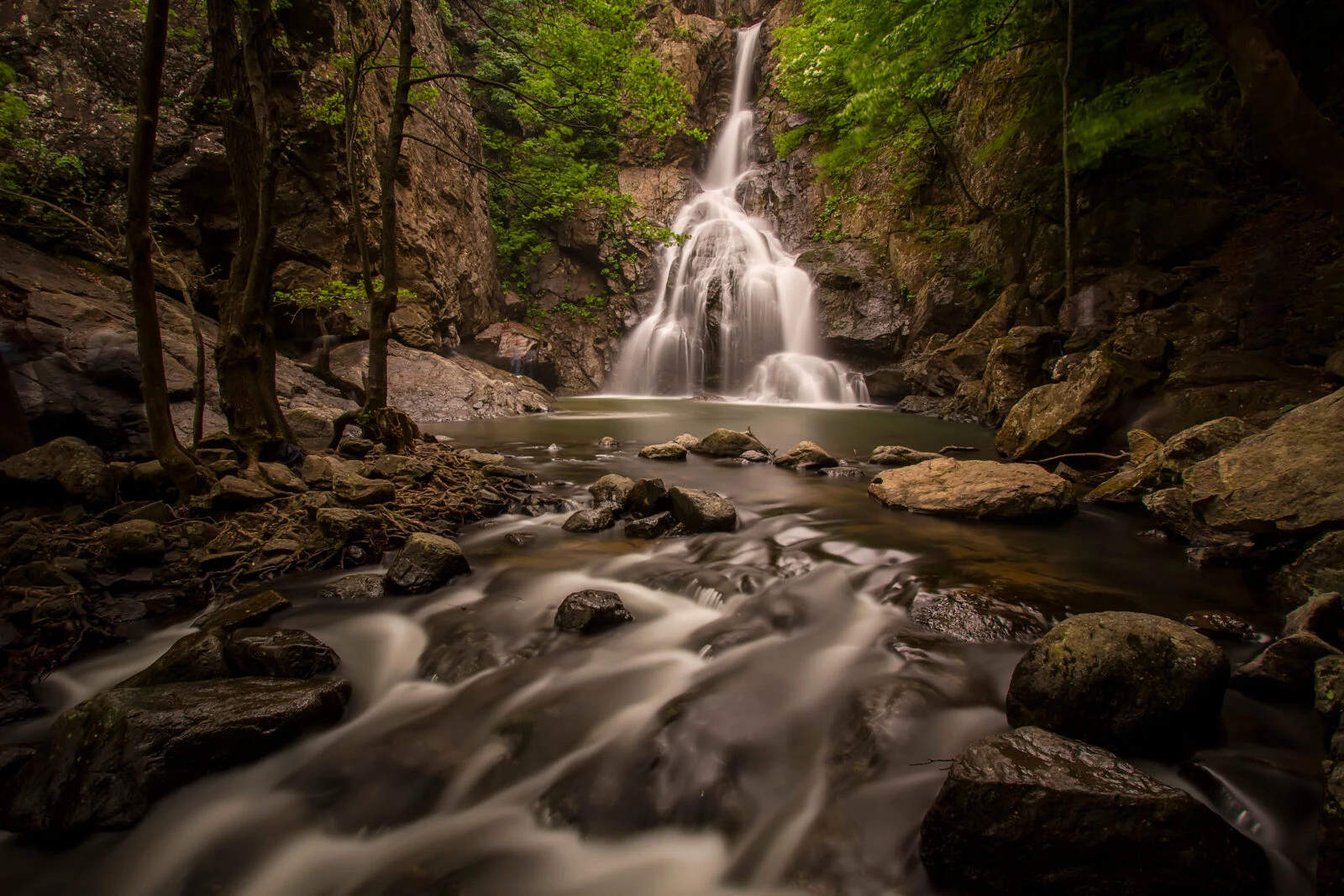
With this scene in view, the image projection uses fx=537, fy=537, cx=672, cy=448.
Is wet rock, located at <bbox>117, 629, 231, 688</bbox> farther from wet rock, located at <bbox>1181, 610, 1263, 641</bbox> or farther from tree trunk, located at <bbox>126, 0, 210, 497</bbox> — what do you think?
wet rock, located at <bbox>1181, 610, 1263, 641</bbox>

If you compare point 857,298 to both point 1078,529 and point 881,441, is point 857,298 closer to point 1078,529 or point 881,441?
point 881,441

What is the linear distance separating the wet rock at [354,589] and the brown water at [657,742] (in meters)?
0.12

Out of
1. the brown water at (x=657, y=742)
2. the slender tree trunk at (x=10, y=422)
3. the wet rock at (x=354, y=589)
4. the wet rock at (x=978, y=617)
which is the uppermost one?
the slender tree trunk at (x=10, y=422)

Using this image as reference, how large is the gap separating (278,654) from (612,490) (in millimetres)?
3426

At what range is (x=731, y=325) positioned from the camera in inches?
834

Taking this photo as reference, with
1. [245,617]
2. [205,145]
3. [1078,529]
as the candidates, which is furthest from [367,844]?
[205,145]

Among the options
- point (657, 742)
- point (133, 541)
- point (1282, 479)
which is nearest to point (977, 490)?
point (1282, 479)

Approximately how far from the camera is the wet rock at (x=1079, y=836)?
1.55 metres

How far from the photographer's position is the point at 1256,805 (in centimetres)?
188

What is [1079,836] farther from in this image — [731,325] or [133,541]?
[731,325]

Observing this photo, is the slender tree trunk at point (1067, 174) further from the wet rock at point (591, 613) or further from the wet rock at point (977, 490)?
the wet rock at point (591, 613)

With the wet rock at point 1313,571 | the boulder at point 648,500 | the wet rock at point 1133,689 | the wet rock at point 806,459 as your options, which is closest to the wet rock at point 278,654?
the boulder at point 648,500

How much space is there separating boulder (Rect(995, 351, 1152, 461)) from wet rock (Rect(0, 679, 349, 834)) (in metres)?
8.34

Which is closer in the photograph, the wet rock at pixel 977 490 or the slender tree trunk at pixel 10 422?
the slender tree trunk at pixel 10 422
